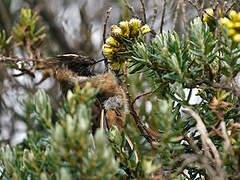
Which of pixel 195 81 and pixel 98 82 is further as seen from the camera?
pixel 98 82

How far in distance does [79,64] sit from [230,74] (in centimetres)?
99

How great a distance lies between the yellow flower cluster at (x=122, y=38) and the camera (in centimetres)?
124

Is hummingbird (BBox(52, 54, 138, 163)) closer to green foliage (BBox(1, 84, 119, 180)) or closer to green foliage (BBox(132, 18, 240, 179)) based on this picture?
green foliage (BBox(132, 18, 240, 179))

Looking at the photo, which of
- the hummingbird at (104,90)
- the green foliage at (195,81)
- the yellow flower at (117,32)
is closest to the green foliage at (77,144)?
the green foliage at (195,81)

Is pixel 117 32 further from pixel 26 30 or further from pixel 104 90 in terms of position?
pixel 26 30

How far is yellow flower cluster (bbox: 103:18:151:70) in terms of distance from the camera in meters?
1.24

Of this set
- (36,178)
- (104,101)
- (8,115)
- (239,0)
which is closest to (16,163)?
(36,178)

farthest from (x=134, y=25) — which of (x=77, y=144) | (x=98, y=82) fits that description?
(x=77, y=144)

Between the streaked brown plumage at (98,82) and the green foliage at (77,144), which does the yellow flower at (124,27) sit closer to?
the streaked brown plumage at (98,82)

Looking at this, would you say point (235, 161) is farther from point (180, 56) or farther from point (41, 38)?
point (41, 38)

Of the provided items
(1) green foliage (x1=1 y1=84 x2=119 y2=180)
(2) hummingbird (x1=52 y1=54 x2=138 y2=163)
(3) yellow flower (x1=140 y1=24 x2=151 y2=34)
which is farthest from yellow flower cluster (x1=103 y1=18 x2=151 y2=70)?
(1) green foliage (x1=1 y1=84 x2=119 y2=180)

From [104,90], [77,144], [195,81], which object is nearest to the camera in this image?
[77,144]

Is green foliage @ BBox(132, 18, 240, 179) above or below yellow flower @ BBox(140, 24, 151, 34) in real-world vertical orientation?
below

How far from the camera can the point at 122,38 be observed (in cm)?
125
